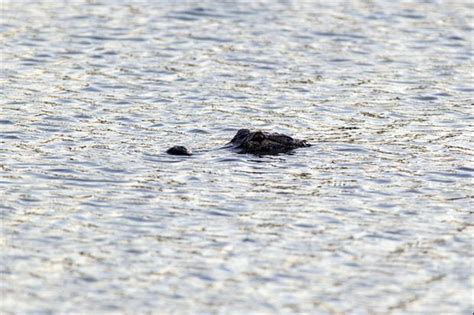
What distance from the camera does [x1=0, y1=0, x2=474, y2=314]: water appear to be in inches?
629

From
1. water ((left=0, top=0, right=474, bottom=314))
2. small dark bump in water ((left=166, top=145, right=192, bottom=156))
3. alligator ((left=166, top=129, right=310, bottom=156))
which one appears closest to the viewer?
water ((left=0, top=0, right=474, bottom=314))

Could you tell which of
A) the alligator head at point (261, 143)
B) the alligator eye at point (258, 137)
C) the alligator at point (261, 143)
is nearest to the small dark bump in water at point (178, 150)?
the alligator at point (261, 143)

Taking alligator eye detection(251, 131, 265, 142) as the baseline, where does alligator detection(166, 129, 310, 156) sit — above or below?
below

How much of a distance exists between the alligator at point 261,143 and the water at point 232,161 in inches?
11.3

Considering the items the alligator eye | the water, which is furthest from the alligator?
the water

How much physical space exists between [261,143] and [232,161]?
40.6 inches

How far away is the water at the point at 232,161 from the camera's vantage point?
52.4 feet

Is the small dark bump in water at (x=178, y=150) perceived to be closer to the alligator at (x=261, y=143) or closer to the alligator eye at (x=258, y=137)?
the alligator at (x=261, y=143)

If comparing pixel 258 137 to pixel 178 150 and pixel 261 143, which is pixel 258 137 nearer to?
pixel 261 143

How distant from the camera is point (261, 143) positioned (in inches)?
910

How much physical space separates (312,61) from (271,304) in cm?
1741

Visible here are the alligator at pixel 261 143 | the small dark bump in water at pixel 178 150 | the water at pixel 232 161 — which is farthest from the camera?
the alligator at pixel 261 143

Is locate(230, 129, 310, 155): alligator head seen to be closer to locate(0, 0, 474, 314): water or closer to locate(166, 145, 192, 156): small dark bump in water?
locate(0, 0, 474, 314): water

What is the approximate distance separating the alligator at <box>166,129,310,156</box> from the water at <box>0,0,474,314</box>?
286mm
